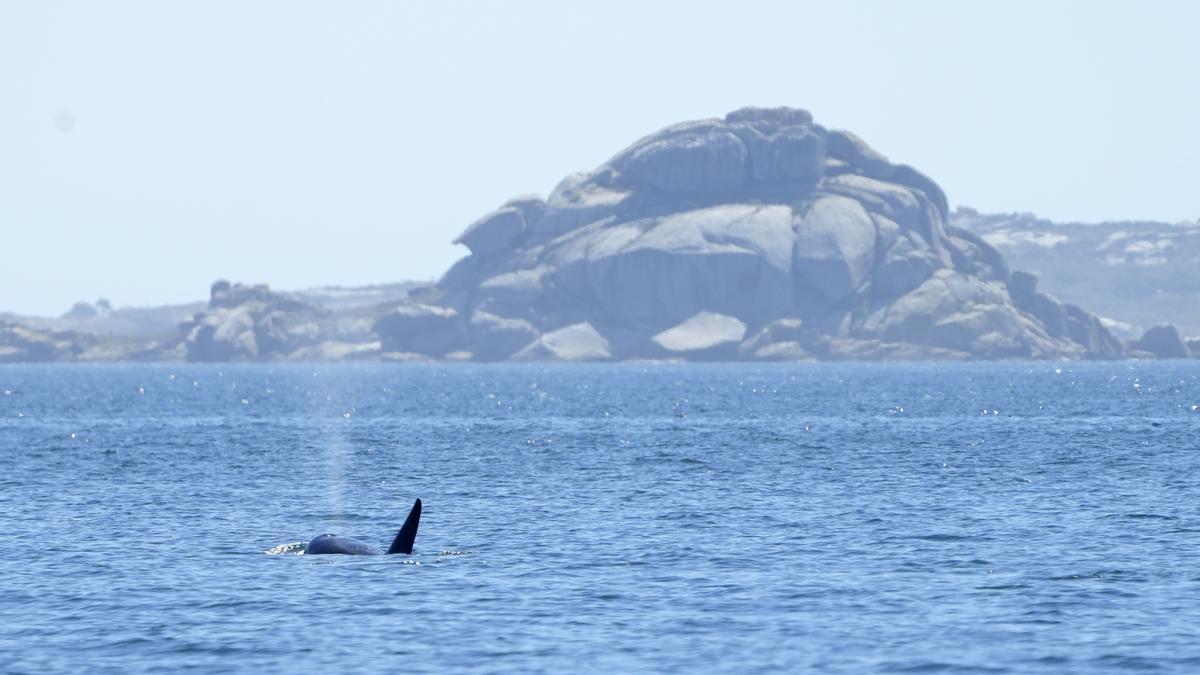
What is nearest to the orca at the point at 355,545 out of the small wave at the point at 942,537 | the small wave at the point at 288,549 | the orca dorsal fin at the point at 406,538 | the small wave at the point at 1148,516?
the orca dorsal fin at the point at 406,538

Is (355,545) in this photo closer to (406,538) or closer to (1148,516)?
(406,538)

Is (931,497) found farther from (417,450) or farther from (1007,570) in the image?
(417,450)

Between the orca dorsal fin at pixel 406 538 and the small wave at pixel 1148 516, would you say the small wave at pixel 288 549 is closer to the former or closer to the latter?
the orca dorsal fin at pixel 406 538

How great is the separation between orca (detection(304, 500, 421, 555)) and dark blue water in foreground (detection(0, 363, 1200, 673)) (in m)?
0.76

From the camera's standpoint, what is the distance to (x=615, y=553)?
40250 mm

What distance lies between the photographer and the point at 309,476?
213 ft

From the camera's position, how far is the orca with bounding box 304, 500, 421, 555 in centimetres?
4025

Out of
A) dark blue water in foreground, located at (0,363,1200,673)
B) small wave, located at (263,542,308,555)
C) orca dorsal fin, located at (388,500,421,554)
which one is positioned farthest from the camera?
small wave, located at (263,542,308,555)

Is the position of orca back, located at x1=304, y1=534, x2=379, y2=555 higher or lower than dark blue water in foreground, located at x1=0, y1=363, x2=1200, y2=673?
higher

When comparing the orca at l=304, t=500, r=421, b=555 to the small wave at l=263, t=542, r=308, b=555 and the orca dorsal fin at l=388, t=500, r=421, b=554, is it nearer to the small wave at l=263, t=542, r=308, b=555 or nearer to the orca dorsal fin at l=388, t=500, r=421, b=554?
the orca dorsal fin at l=388, t=500, r=421, b=554

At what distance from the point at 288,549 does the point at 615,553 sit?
8.28m

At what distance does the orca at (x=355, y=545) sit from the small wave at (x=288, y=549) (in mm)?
352

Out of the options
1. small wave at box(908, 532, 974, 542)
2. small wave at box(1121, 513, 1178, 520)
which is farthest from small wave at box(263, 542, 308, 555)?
small wave at box(1121, 513, 1178, 520)

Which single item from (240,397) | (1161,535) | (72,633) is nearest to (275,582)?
(72,633)
